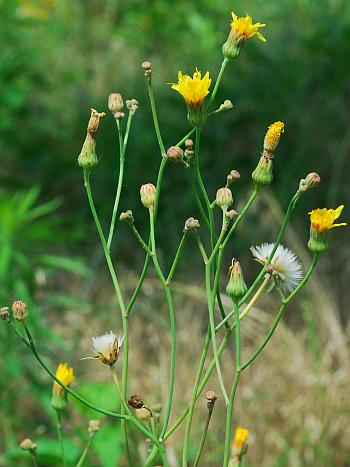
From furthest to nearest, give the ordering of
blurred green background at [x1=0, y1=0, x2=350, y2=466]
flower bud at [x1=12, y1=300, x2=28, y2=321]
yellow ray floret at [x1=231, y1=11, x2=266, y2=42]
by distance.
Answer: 1. blurred green background at [x1=0, y1=0, x2=350, y2=466]
2. yellow ray floret at [x1=231, y1=11, x2=266, y2=42]
3. flower bud at [x1=12, y1=300, x2=28, y2=321]

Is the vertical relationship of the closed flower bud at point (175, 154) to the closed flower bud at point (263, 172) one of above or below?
below

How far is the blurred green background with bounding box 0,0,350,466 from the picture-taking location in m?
2.98

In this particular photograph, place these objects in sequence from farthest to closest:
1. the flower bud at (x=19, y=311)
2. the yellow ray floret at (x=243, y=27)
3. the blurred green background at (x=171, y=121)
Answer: the blurred green background at (x=171, y=121), the yellow ray floret at (x=243, y=27), the flower bud at (x=19, y=311)

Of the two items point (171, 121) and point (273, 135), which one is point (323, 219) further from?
point (171, 121)

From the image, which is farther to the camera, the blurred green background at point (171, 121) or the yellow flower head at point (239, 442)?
the blurred green background at point (171, 121)

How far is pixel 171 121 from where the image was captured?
3.29m

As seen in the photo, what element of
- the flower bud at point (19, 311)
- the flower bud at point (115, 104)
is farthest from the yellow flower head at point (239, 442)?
the flower bud at point (115, 104)

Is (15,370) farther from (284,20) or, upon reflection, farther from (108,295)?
(284,20)

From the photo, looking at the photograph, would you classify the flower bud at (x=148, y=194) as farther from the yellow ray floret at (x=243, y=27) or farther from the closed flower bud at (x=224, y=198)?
the yellow ray floret at (x=243, y=27)

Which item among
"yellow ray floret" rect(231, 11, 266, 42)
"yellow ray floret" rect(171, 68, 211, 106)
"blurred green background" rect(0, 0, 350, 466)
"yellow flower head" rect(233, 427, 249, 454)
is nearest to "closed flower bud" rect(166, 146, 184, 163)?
"yellow ray floret" rect(171, 68, 211, 106)

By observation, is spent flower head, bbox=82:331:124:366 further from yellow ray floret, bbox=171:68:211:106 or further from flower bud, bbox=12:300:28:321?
yellow ray floret, bbox=171:68:211:106

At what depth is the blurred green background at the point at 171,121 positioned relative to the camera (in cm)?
298

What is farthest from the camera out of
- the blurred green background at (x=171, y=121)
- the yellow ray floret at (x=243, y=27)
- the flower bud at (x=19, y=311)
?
the blurred green background at (x=171, y=121)

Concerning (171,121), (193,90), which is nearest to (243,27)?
(193,90)
